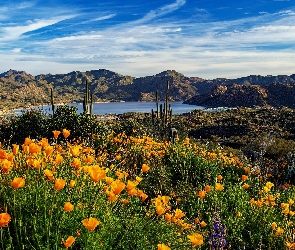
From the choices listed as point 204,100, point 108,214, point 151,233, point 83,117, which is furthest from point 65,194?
point 204,100

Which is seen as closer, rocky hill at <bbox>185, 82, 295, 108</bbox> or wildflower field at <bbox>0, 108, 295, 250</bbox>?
wildflower field at <bbox>0, 108, 295, 250</bbox>

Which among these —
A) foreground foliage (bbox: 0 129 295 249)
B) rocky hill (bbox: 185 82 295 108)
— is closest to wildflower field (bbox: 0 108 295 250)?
foreground foliage (bbox: 0 129 295 249)

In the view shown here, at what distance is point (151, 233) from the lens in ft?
11.5

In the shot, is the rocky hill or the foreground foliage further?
the rocky hill

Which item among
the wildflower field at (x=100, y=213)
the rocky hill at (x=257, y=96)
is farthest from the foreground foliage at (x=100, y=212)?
the rocky hill at (x=257, y=96)

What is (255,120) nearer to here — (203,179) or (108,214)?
(203,179)

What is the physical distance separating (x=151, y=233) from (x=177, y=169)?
438 cm

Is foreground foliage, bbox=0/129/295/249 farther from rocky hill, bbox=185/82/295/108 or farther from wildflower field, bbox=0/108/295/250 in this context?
rocky hill, bbox=185/82/295/108

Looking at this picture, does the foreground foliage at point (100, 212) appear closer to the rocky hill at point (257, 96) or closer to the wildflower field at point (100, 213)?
the wildflower field at point (100, 213)

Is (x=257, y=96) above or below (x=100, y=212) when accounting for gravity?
above

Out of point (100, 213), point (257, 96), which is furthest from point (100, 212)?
point (257, 96)

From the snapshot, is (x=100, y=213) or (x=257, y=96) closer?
(x=100, y=213)

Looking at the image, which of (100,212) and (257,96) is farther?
(257,96)

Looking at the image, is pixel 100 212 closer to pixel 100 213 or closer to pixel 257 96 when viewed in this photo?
pixel 100 213
